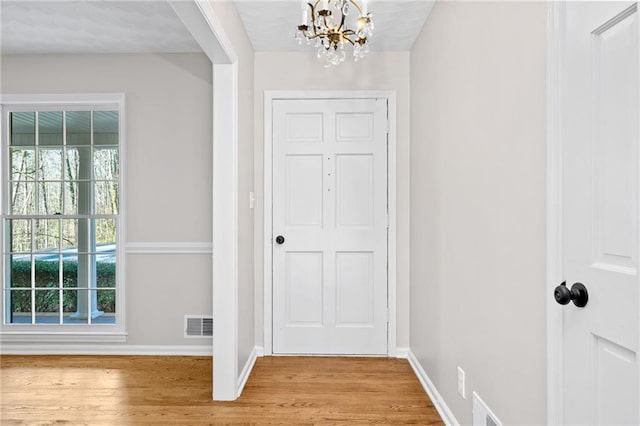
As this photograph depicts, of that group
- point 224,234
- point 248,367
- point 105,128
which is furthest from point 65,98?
point 248,367

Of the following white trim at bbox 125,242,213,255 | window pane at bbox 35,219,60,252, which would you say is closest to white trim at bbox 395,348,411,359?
white trim at bbox 125,242,213,255

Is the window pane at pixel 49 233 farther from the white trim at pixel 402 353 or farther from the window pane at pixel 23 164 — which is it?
the white trim at pixel 402 353

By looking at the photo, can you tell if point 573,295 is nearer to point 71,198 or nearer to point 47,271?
point 71,198

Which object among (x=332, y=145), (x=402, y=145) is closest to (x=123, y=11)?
(x=332, y=145)

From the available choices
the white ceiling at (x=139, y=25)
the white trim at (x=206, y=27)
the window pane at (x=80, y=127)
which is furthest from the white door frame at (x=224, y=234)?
the window pane at (x=80, y=127)

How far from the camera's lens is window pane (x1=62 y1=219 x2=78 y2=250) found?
3604 mm

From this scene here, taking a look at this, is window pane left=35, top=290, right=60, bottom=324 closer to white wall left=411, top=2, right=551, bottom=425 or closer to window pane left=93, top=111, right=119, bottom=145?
window pane left=93, top=111, right=119, bottom=145

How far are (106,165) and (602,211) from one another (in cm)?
355

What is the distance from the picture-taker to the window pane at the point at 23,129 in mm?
3602

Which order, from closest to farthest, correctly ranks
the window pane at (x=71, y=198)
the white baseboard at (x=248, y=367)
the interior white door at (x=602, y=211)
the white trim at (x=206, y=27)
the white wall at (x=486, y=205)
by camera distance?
the interior white door at (x=602, y=211), the white wall at (x=486, y=205), the white trim at (x=206, y=27), the white baseboard at (x=248, y=367), the window pane at (x=71, y=198)

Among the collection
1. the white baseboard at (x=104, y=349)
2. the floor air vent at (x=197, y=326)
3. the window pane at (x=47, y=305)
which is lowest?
the white baseboard at (x=104, y=349)

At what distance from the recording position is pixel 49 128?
360cm

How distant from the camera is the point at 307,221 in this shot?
3.44 metres

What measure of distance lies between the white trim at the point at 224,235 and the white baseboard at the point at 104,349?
92 cm
